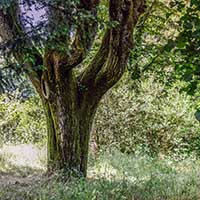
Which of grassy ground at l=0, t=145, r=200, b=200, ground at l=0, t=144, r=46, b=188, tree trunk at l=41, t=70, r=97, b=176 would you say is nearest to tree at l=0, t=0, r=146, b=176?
tree trunk at l=41, t=70, r=97, b=176

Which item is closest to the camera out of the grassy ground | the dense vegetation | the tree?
the dense vegetation

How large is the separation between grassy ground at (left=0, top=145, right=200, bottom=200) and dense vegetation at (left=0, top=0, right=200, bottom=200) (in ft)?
0.04

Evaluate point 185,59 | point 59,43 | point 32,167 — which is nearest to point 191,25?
point 185,59

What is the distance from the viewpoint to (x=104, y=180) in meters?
6.32

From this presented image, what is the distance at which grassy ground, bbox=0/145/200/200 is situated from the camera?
5.23m

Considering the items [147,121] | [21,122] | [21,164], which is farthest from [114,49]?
[21,122]

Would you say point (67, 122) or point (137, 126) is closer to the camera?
point (67, 122)

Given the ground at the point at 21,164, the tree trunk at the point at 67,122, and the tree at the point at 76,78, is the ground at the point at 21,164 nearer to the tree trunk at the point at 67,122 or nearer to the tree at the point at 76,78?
the tree trunk at the point at 67,122

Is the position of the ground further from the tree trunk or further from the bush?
the bush

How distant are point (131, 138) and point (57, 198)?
647 centimetres

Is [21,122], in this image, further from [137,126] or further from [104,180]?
[104,180]

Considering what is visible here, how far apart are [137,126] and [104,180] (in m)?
4.97

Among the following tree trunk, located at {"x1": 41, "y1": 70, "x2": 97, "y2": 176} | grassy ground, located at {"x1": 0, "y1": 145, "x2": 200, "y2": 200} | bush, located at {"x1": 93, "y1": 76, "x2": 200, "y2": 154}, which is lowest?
grassy ground, located at {"x1": 0, "y1": 145, "x2": 200, "y2": 200}

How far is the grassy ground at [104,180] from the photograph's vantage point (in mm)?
5230
